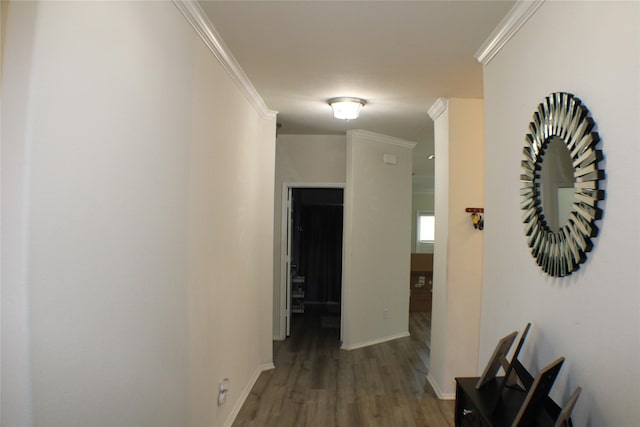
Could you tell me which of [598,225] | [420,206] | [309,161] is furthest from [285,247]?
[420,206]

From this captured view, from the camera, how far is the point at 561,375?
62.6 inches

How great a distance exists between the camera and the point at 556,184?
1.66 metres

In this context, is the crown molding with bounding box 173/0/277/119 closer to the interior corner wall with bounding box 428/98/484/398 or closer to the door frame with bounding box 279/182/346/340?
the interior corner wall with bounding box 428/98/484/398

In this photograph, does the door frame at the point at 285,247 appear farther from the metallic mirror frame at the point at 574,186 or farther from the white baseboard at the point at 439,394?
the metallic mirror frame at the point at 574,186

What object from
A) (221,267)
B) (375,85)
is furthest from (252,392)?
(375,85)

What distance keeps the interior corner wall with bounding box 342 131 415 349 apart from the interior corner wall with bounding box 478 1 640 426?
296 cm

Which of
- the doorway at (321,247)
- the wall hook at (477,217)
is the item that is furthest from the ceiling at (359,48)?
the doorway at (321,247)

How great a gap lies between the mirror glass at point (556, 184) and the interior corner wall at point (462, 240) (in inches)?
72.0

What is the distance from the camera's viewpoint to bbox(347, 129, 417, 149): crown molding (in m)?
5.07

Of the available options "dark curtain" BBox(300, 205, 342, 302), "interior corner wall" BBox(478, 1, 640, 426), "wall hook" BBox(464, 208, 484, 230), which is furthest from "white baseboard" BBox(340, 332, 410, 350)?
"interior corner wall" BBox(478, 1, 640, 426)

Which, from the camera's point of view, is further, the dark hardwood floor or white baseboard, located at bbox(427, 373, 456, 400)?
white baseboard, located at bbox(427, 373, 456, 400)

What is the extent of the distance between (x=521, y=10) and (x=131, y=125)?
5.76 feet

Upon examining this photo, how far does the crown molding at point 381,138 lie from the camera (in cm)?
507

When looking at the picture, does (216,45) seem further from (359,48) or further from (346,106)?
(346,106)
